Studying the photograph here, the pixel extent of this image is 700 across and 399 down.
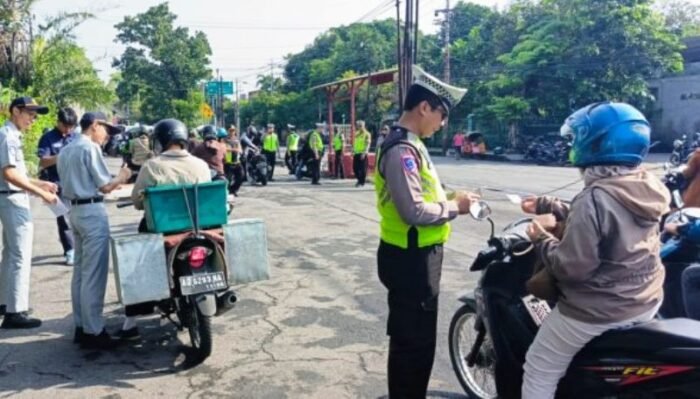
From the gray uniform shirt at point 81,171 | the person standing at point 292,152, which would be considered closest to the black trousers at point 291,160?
the person standing at point 292,152

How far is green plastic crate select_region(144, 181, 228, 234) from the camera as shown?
4.18 meters

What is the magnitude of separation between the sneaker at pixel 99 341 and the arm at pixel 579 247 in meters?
3.46

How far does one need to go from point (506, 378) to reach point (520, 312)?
1.04 feet

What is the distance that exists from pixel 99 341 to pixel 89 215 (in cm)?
93

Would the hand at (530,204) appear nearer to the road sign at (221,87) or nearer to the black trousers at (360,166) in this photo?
the black trousers at (360,166)

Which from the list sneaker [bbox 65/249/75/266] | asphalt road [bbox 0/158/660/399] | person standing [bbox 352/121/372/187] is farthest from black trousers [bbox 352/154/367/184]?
sneaker [bbox 65/249/75/266]

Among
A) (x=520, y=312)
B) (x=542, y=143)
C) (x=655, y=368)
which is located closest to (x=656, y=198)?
(x=655, y=368)

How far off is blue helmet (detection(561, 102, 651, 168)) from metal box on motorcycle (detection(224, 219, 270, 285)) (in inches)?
108

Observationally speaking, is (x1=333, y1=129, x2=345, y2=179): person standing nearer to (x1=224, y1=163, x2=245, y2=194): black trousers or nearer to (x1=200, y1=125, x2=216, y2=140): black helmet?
(x1=224, y1=163, x2=245, y2=194): black trousers

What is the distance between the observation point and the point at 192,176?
442 cm

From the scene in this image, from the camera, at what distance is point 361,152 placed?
619 inches

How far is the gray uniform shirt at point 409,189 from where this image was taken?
276 cm

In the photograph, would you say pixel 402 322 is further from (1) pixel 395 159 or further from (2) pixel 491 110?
(2) pixel 491 110

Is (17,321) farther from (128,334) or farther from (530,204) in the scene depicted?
(530,204)
